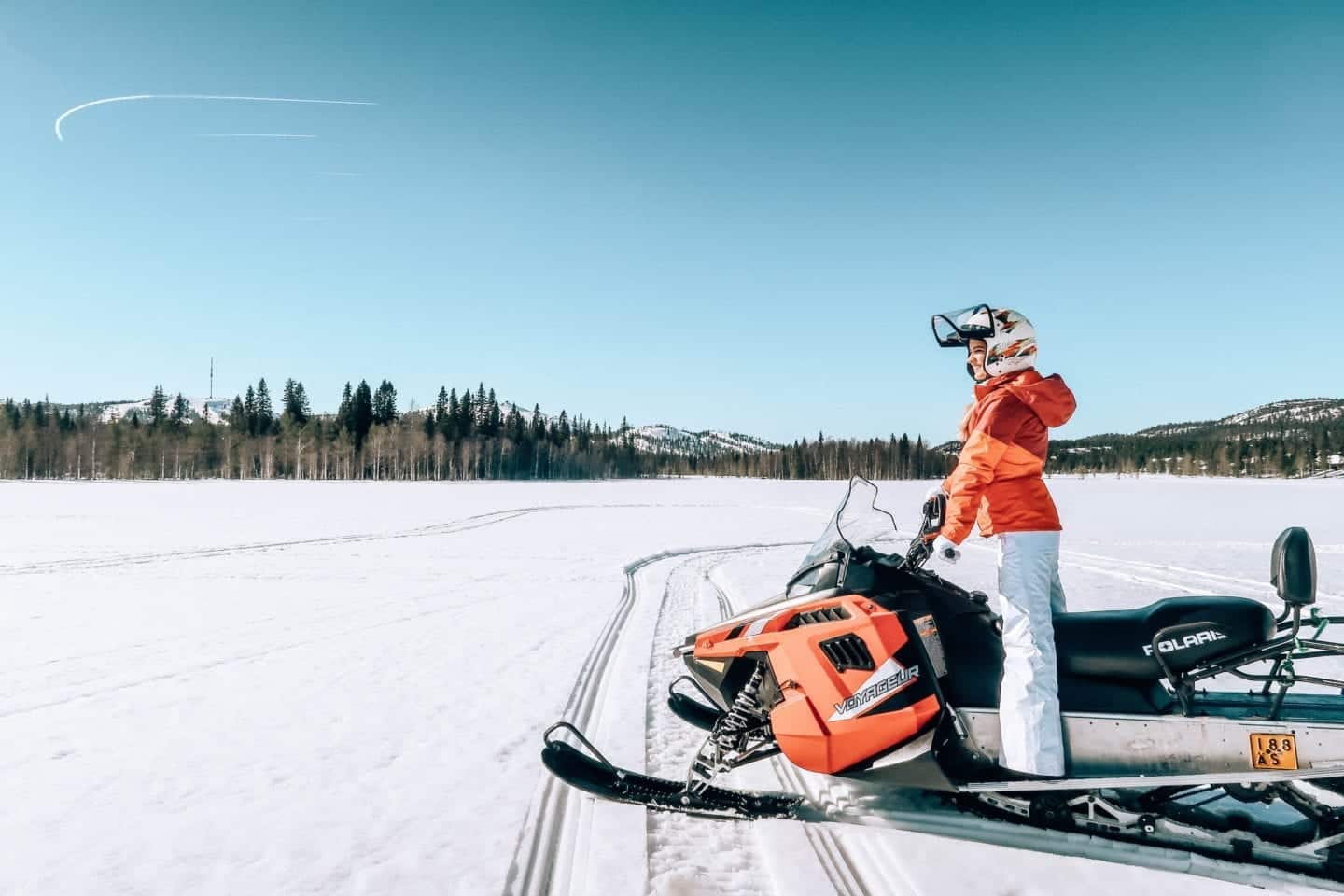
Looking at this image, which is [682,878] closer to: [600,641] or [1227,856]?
[1227,856]

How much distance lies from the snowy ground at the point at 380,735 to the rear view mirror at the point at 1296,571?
1.08 m

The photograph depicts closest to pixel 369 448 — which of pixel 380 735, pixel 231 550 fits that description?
pixel 231 550

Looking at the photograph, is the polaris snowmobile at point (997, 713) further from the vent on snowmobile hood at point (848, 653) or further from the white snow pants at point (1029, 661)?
the white snow pants at point (1029, 661)

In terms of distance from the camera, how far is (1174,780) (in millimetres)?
2840

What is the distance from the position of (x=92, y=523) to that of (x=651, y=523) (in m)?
15.6

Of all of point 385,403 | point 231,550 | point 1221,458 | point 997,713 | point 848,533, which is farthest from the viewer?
point 1221,458

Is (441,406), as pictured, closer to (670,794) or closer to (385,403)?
(385,403)

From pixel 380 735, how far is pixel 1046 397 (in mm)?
4009

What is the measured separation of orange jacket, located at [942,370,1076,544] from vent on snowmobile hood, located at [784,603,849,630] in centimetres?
57

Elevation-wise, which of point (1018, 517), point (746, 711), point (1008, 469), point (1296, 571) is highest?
point (1008, 469)

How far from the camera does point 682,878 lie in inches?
112

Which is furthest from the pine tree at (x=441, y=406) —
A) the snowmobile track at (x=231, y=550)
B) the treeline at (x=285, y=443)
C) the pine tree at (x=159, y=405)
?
the snowmobile track at (x=231, y=550)

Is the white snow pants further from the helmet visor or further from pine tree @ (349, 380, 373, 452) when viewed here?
pine tree @ (349, 380, 373, 452)

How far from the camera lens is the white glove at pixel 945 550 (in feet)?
10.2
